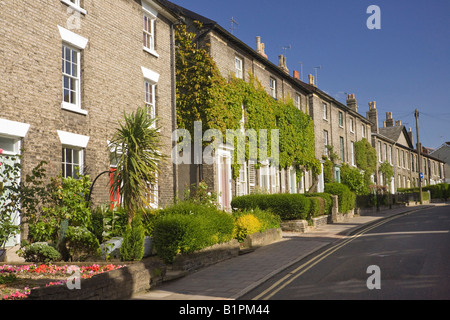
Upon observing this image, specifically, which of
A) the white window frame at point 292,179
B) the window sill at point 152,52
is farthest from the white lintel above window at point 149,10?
the white window frame at point 292,179

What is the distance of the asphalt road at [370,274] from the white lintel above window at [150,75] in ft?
28.0

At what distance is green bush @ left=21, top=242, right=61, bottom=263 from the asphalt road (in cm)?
441

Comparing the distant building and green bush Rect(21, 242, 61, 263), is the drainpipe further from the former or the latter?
the distant building

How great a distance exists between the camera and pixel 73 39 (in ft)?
40.2

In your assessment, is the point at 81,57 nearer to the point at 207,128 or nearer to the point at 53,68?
the point at 53,68

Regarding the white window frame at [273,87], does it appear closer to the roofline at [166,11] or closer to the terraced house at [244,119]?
the terraced house at [244,119]

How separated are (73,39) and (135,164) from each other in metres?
4.48

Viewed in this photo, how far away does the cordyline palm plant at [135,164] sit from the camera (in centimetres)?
1060

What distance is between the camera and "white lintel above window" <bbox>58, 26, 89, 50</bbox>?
1191 centimetres

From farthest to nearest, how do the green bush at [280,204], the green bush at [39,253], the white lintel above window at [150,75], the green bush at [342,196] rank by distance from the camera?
the green bush at [342,196], the green bush at [280,204], the white lintel above window at [150,75], the green bush at [39,253]

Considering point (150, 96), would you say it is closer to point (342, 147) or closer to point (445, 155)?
point (342, 147)

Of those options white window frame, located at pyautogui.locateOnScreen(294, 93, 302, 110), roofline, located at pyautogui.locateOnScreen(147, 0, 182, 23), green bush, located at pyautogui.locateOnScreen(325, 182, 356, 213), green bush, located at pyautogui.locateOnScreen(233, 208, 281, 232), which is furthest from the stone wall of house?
white window frame, located at pyautogui.locateOnScreen(294, 93, 302, 110)

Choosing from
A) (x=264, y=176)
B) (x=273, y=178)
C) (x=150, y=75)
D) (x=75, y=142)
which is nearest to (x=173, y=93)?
(x=150, y=75)

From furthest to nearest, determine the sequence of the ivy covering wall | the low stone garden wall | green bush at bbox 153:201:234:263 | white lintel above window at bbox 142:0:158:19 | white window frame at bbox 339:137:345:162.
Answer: white window frame at bbox 339:137:345:162
the ivy covering wall
white lintel above window at bbox 142:0:158:19
green bush at bbox 153:201:234:263
the low stone garden wall
